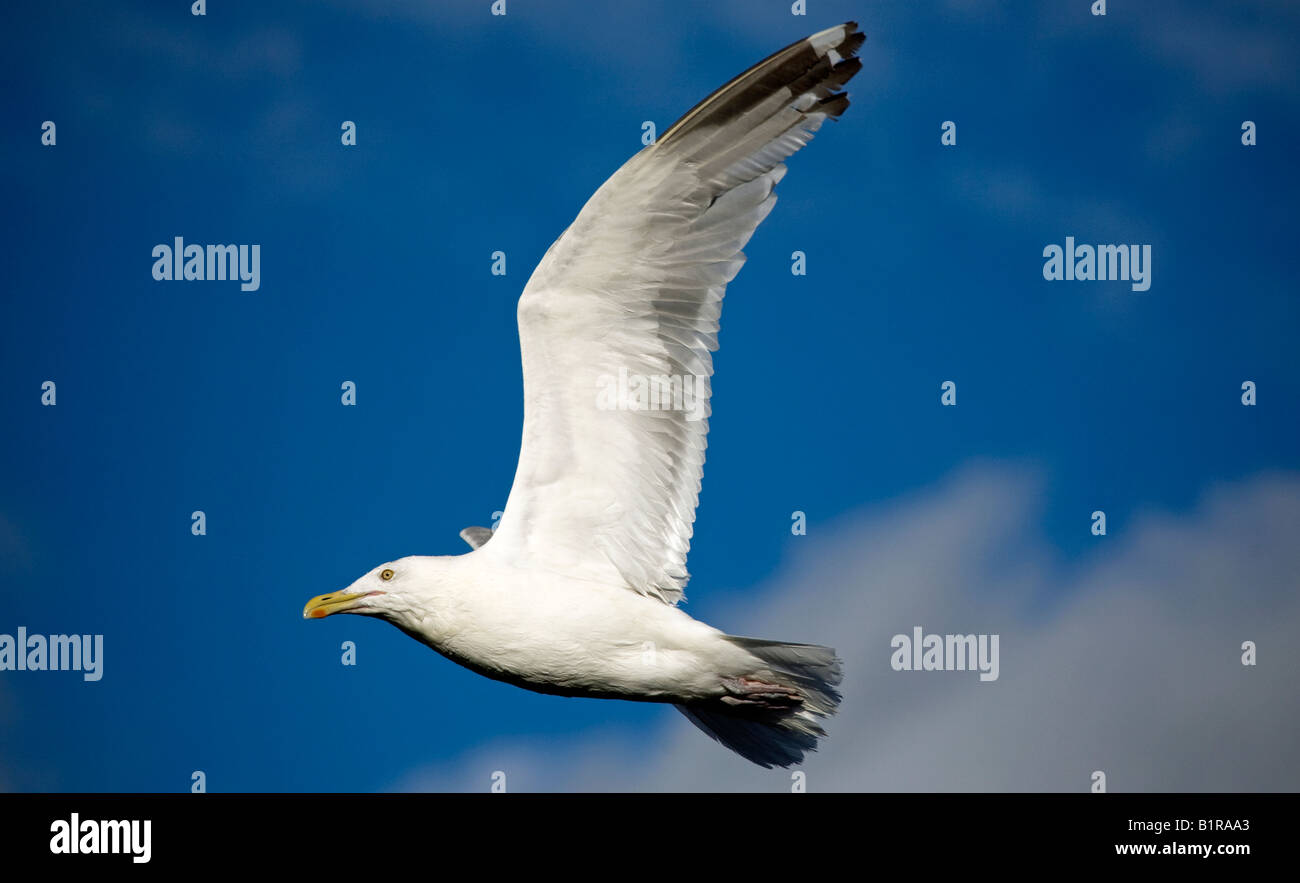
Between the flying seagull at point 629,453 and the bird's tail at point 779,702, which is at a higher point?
the flying seagull at point 629,453

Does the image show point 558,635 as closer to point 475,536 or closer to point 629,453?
point 629,453

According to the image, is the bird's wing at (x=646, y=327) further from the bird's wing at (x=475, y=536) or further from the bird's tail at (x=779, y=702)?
the bird's wing at (x=475, y=536)

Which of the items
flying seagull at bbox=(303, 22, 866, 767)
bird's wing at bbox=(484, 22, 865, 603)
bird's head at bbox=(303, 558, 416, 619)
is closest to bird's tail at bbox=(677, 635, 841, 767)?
flying seagull at bbox=(303, 22, 866, 767)

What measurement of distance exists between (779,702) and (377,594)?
173 centimetres

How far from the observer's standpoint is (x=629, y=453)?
6.54 meters

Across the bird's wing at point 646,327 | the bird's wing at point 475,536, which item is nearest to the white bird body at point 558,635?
the bird's wing at point 646,327

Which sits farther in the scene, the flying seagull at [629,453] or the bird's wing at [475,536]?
the bird's wing at [475,536]

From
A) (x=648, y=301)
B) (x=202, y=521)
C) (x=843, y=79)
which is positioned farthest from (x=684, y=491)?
(x=202, y=521)

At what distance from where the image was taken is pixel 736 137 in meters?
6.20

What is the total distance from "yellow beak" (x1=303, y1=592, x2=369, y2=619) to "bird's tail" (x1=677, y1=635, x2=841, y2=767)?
1.52 meters

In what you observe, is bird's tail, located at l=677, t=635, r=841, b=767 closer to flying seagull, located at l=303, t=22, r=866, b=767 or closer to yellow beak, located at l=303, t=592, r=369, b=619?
flying seagull, located at l=303, t=22, r=866, b=767

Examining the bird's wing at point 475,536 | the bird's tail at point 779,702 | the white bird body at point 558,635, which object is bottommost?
the bird's tail at point 779,702

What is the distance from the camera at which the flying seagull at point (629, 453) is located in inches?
241
